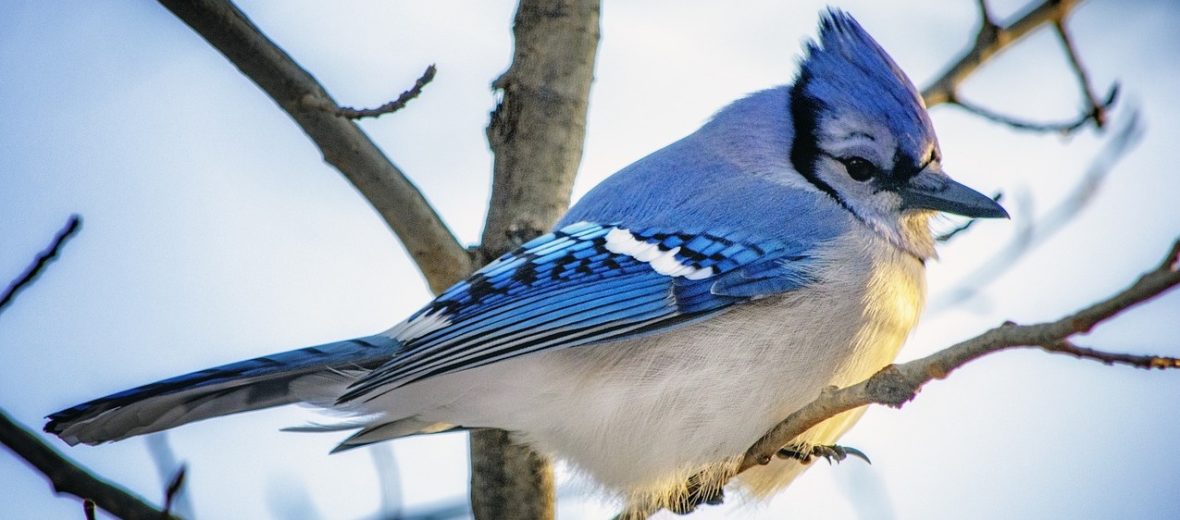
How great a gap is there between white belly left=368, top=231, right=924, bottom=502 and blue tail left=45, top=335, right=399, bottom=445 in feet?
0.48

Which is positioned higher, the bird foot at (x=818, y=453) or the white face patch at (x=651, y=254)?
the white face patch at (x=651, y=254)

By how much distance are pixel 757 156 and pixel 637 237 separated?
46 cm

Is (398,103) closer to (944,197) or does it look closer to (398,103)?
(398,103)

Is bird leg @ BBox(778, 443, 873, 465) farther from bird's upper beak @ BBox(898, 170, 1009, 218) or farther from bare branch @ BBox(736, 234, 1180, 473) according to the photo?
bird's upper beak @ BBox(898, 170, 1009, 218)

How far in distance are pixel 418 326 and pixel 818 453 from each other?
0.90 metres

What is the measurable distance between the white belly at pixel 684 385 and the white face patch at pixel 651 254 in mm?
143

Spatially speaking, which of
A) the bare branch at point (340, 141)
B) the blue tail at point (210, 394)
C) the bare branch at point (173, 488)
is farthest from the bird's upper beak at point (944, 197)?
the bare branch at point (173, 488)

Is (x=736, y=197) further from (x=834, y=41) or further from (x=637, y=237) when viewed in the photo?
(x=834, y=41)

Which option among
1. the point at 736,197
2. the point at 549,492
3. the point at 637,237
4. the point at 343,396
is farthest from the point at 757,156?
the point at 343,396

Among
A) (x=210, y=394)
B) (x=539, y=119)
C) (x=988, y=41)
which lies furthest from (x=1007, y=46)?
(x=210, y=394)

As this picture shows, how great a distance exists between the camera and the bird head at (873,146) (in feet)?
9.95

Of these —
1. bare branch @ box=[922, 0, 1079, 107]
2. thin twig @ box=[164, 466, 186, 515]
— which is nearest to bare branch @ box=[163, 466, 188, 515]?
thin twig @ box=[164, 466, 186, 515]

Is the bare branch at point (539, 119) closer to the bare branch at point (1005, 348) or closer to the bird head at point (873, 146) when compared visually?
the bird head at point (873, 146)

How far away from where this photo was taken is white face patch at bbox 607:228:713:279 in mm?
2803
